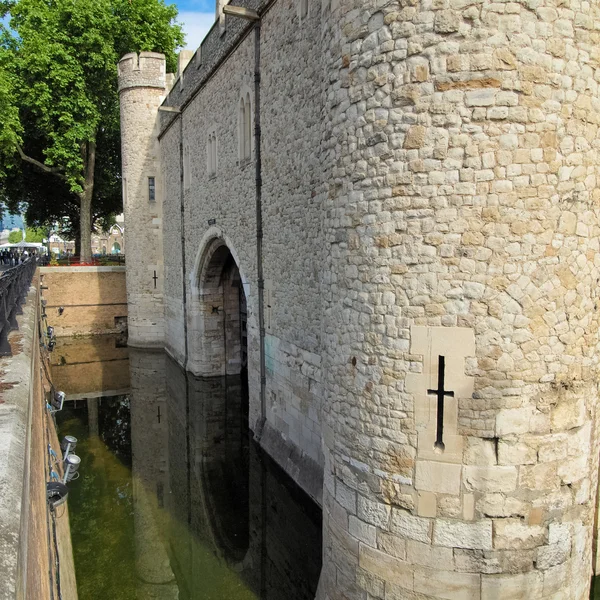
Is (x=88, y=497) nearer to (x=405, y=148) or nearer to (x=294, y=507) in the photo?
(x=294, y=507)

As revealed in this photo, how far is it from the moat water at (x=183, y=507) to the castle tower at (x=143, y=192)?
5.47 metres

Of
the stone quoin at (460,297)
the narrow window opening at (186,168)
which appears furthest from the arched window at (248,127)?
the stone quoin at (460,297)

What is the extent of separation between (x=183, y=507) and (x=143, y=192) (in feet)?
41.8

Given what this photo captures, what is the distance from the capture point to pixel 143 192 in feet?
59.7

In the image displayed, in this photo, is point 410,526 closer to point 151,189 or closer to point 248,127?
point 248,127

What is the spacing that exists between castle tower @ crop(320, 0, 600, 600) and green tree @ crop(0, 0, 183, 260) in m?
16.8

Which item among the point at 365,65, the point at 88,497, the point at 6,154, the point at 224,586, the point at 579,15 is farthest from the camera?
the point at 6,154

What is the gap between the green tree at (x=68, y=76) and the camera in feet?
61.5

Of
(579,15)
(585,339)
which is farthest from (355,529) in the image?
(579,15)

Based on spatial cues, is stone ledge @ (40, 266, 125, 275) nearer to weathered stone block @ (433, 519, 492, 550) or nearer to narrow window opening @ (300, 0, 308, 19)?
narrow window opening @ (300, 0, 308, 19)

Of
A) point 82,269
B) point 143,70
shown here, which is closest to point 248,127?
point 143,70

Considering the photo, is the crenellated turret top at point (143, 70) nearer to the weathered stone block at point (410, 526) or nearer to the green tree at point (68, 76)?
the green tree at point (68, 76)

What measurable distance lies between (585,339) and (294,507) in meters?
4.80

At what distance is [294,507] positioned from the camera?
7.43 meters
